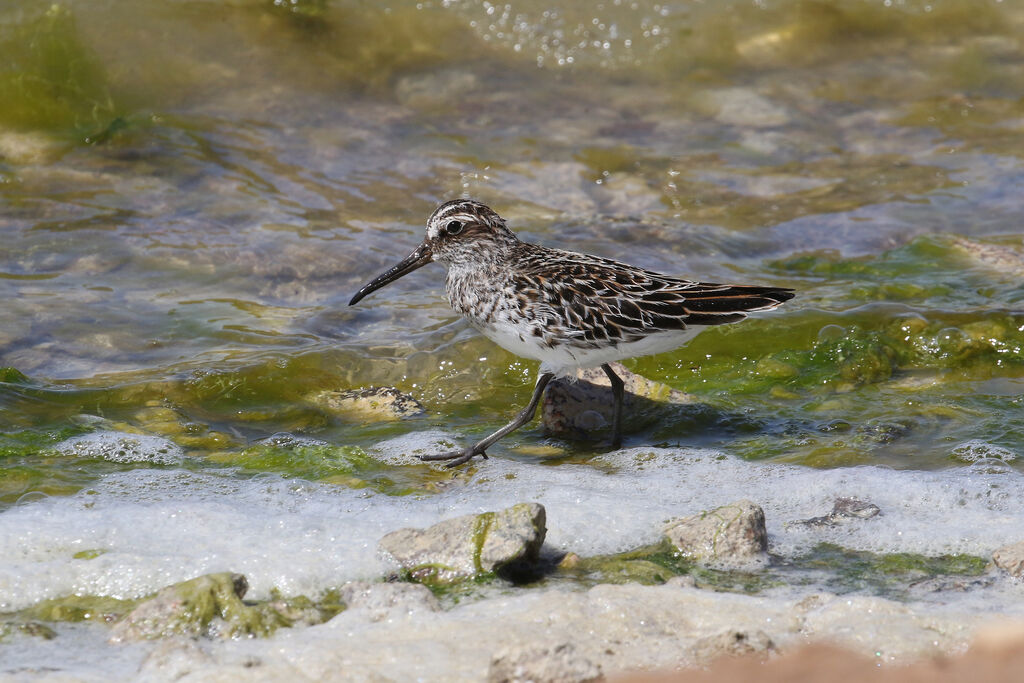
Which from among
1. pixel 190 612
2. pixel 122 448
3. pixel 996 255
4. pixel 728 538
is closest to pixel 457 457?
pixel 122 448

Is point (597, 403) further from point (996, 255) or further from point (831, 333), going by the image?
point (996, 255)

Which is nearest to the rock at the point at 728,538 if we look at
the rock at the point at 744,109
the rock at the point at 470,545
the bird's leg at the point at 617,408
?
the rock at the point at 470,545

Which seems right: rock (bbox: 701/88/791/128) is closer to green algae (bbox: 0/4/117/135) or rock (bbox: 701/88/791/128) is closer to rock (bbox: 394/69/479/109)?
rock (bbox: 394/69/479/109)

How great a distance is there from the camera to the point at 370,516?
5.37 meters

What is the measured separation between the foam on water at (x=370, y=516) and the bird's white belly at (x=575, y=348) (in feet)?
2.23

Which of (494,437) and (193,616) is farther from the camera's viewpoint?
(494,437)

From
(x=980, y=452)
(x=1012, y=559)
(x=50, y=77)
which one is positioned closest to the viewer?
(x=1012, y=559)

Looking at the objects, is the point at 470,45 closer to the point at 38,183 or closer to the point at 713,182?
the point at 713,182

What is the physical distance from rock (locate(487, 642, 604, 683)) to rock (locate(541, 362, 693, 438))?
10.9 feet

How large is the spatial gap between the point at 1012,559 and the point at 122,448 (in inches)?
182

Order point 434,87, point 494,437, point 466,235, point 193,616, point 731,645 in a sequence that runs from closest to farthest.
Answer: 1. point 731,645
2. point 193,616
3. point 494,437
4. point 466,235
5. point 434,87

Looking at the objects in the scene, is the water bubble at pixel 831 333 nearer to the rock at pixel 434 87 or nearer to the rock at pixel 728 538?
the rock at pixel 728 538

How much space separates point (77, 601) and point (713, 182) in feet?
28.9

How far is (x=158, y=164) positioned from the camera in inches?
454
